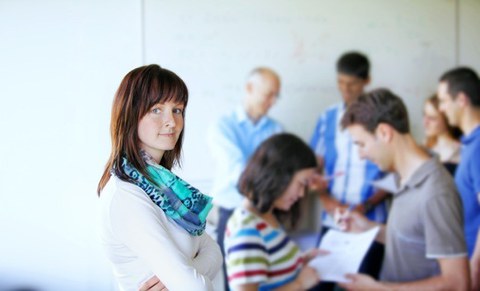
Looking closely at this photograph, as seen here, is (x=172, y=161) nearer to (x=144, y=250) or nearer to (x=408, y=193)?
(x=144, y=250)

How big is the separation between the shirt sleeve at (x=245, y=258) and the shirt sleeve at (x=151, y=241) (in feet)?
2.94

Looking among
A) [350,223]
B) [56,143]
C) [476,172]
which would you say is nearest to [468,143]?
[476,172]

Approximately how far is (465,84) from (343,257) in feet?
3.89

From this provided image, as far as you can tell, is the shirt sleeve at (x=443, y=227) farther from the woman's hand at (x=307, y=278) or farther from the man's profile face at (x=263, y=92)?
the man's profile face at (x=263, y=92)

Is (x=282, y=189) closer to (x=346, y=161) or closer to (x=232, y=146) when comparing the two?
Answer: (x=232, y=146)

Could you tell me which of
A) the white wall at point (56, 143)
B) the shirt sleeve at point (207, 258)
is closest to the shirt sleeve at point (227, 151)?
the white wall at point (56, 143)

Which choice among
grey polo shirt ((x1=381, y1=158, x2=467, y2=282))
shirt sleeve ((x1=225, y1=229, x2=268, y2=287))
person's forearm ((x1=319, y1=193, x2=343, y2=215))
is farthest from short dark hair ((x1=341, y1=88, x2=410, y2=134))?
person's forearm ((x1=319, y1=193, x2=343, y2=215))

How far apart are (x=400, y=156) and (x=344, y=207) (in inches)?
44.9

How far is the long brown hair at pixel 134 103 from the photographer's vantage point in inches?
39.6

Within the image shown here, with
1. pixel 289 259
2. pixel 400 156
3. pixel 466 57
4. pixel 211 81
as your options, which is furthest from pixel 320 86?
pixel 289 259

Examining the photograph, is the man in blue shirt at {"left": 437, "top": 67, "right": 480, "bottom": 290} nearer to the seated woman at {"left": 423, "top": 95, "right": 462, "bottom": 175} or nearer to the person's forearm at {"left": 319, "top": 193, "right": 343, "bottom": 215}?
the seated woman at {"left": 423, "top": 95, "right": 462, "bottom": 175}

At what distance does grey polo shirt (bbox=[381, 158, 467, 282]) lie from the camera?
6.56ft

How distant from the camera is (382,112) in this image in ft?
7.31

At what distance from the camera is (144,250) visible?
0.96 m
